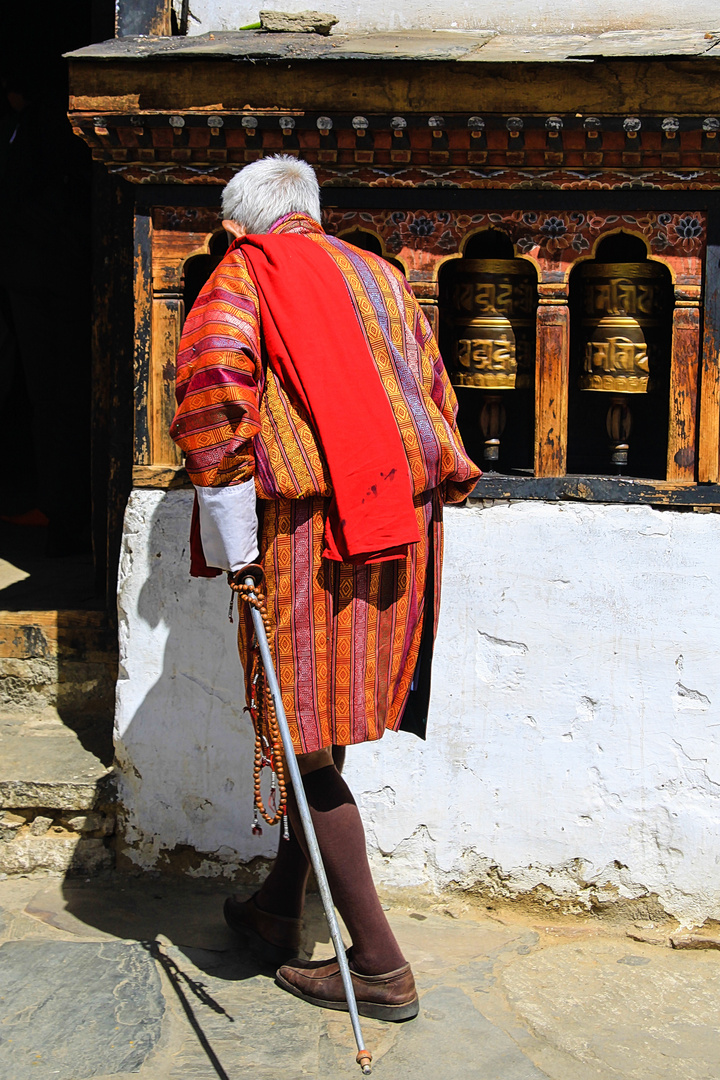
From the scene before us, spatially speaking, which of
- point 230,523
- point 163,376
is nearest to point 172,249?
point 163,376

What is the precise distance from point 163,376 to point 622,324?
1293 mm

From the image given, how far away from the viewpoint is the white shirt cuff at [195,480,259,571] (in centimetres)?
220

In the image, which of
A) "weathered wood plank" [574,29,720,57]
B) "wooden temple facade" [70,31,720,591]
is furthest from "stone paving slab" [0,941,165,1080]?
"weathered wood plank" [574,29,720,57]

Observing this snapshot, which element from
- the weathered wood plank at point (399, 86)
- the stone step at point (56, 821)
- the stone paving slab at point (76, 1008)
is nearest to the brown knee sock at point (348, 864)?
the stone paving slab at point (76, 1008)

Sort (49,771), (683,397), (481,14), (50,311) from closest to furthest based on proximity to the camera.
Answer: (683,397) → (49,771) → (481,14) → (50,311)

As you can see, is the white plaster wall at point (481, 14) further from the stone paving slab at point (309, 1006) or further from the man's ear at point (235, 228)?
the stone paving slab at point (309, 1006)

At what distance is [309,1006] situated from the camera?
2535 mm

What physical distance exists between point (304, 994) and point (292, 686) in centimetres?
78

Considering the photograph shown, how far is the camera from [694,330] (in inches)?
117

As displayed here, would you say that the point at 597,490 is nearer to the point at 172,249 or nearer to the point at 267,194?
the point at 267,194

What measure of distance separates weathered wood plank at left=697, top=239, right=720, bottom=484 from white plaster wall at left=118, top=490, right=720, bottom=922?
0.50ft

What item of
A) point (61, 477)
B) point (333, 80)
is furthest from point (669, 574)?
point (61, 477)

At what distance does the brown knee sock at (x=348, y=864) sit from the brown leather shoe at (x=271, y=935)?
0.29 meters

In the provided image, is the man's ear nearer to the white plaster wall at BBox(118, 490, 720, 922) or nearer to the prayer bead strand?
the prayer bead strand
